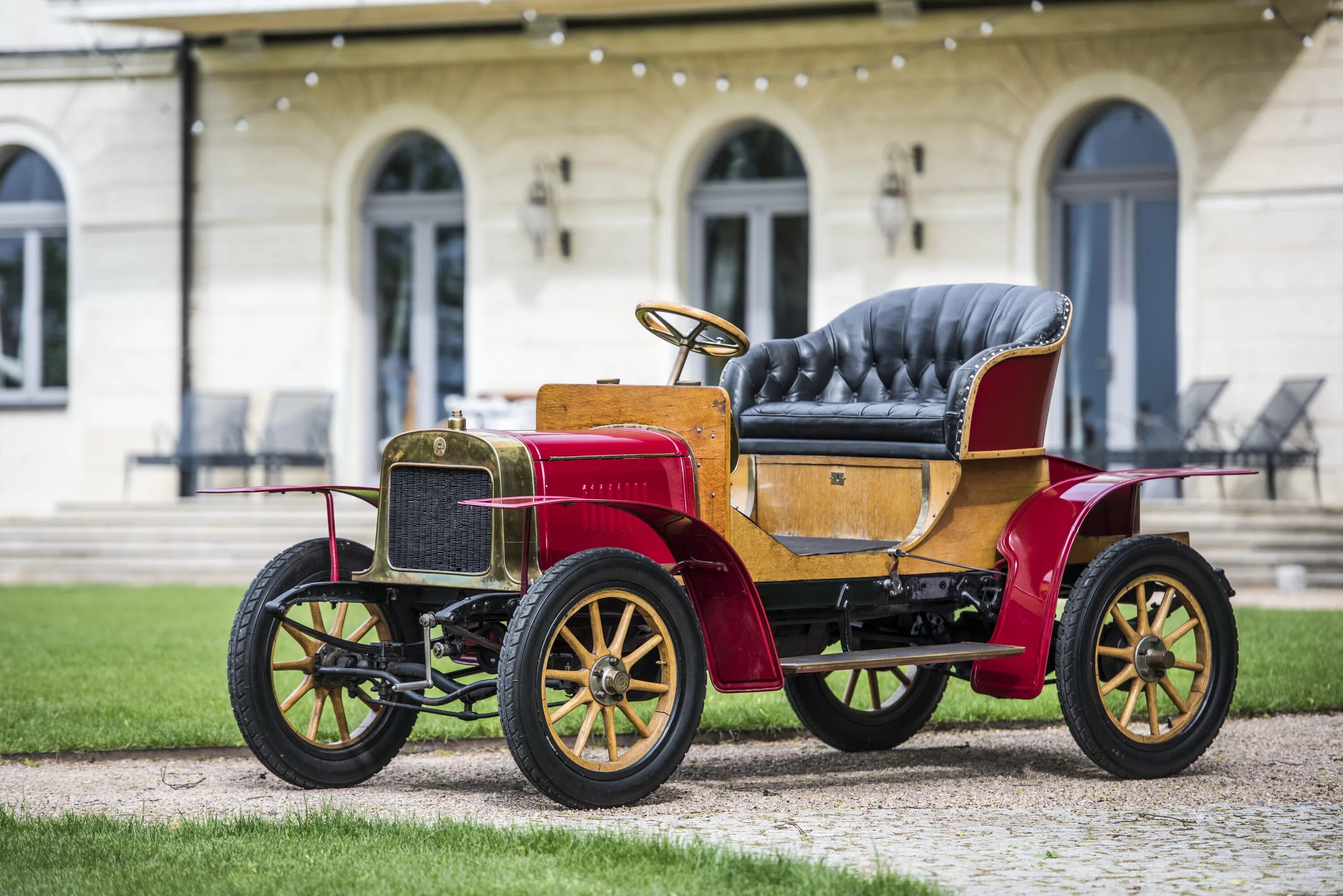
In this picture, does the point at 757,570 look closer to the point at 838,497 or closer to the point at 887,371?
the point at 838,497

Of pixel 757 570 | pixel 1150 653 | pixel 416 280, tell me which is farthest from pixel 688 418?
pixel 416 280

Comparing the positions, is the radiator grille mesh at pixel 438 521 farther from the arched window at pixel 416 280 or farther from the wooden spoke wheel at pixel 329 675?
the arched window at pixel 416 280

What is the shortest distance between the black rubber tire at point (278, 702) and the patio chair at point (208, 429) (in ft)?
35.8

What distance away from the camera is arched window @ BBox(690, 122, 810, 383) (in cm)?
1614

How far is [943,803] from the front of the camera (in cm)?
552

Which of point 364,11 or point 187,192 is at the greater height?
point 364,11

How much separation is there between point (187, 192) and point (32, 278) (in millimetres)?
2033

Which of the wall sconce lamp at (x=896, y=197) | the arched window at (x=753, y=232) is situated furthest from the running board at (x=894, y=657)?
the arched window at (x=753, y=232)

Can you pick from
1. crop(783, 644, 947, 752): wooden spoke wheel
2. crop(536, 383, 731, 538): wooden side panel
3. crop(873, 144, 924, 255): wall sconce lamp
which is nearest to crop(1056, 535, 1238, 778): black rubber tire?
crop(783, 644, 947, 752): wooden spoke wheel

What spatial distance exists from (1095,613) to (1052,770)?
63cm

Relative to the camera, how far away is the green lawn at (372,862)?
4.14 m

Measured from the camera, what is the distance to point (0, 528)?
50.8ft

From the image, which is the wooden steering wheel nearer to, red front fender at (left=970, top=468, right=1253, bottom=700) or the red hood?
the red hood

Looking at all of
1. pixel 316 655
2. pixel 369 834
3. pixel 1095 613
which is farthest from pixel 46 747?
pixel 1095 613
